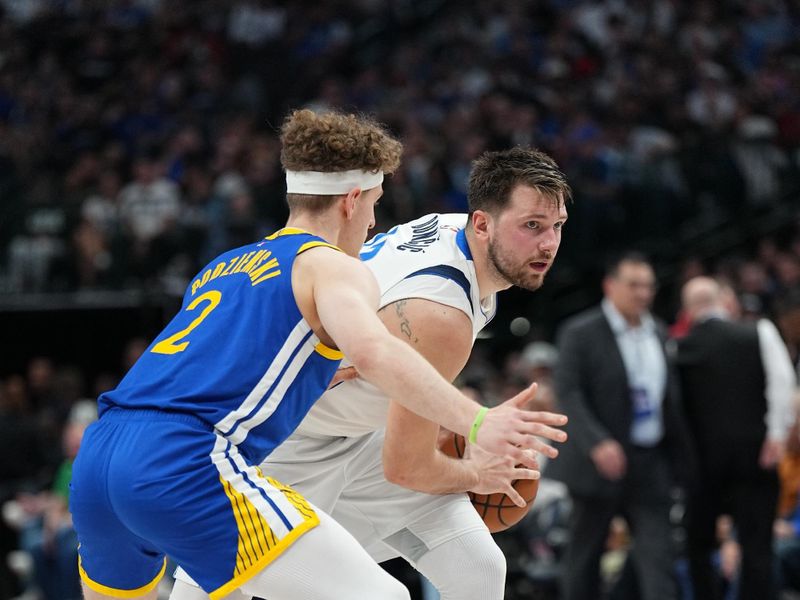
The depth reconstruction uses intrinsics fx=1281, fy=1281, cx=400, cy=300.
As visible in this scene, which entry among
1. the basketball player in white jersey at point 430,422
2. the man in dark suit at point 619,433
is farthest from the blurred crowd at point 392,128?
the basketball player in white jersey at point 430,422

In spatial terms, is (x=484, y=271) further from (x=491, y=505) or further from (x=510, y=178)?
(x=491, y=505)

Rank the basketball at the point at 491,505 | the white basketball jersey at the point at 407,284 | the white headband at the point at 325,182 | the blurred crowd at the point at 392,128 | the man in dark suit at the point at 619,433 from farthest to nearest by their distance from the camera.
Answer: the blurred crowd at the point at 392,128
the man in dark suit at the point at 619,433
the basketball at the point at 491,505
the white basketball jersey at the point at 407,284
the white headband at the point at 325,182

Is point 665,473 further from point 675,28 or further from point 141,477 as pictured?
point 675,28

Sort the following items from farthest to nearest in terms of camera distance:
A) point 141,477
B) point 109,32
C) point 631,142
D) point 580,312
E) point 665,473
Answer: point 109,32
point 631,142
point 580,312
point 665,473
point 141,477

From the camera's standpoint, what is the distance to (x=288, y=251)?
147 inches

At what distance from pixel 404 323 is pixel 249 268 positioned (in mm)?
821

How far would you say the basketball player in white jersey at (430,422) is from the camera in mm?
4430

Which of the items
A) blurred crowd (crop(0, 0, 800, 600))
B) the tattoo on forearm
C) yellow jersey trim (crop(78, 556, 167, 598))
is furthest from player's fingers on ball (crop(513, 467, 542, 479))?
blurred crowd (crop(0, 0, 800, 600))

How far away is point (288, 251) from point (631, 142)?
12.6 meters

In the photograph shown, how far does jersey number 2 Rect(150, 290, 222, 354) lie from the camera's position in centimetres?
372

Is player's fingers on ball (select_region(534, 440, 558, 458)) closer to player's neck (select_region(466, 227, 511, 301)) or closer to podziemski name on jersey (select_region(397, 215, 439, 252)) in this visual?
player's neck (select_region(466, 227, 511, 301))

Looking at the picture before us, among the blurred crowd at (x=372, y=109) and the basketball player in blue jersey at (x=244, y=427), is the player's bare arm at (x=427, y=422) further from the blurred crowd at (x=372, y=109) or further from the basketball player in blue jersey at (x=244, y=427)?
the blurred crowd at (x=372, y=109)

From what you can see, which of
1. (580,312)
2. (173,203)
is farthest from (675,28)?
(173,203)

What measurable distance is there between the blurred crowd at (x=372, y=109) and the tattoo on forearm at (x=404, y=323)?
871 centimetres
